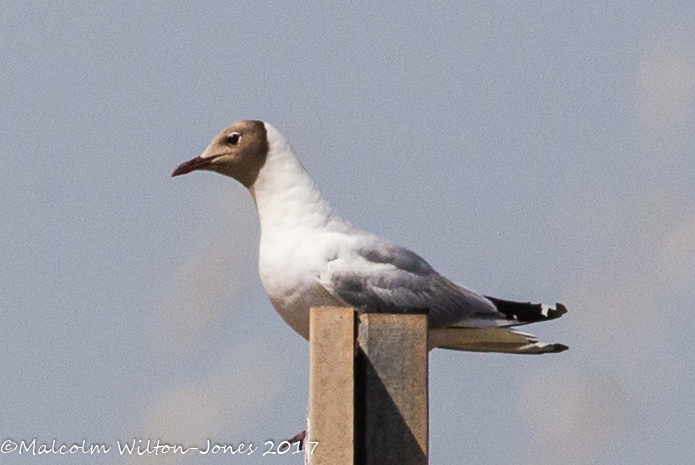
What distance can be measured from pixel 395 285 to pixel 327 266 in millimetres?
697

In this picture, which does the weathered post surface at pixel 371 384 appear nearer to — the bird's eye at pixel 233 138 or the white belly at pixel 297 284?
the white belly at pixel 297 284

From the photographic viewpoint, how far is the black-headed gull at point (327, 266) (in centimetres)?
1080

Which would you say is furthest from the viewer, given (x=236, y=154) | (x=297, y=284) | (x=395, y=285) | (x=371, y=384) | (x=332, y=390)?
(x=236, y=154)

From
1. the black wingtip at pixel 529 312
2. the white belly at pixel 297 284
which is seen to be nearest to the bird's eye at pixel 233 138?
the white belly at pixel 297 284

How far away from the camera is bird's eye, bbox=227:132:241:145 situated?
11.8 meters

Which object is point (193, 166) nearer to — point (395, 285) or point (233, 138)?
point (233, 138)

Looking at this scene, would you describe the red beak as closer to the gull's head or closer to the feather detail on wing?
the gull's head

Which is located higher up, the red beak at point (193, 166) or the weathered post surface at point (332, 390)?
the red beak at point (193, 166)

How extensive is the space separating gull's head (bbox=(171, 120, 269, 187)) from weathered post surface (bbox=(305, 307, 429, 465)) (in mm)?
5002

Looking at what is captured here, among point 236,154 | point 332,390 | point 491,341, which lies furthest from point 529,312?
point 332,390

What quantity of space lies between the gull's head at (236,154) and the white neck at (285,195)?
0.20 ft

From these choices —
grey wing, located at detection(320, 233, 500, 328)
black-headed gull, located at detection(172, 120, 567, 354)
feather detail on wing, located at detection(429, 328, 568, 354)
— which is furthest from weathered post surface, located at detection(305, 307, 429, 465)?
feather detail on wing, located at detection(429, 328, 568, 354)

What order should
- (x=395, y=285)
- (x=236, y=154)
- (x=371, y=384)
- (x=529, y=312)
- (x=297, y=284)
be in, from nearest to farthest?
(x=371, y=384) < (x=297, y=284) < (x=395, y=285) < (x=236, y=154) < (x=529, y=312)

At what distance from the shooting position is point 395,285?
11258mm
